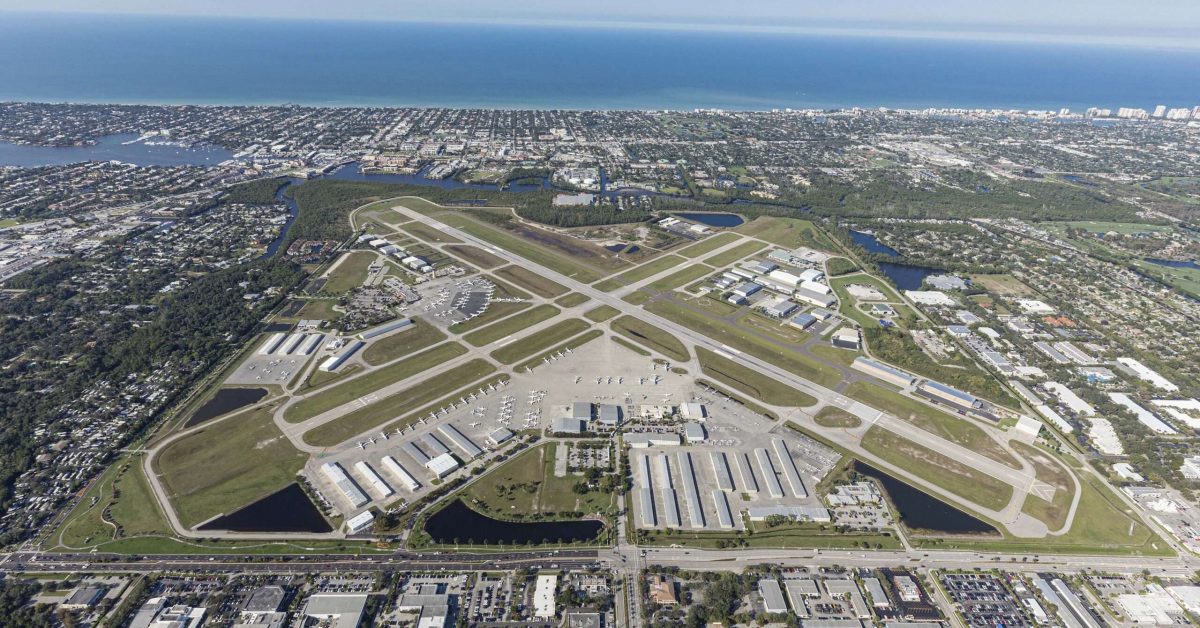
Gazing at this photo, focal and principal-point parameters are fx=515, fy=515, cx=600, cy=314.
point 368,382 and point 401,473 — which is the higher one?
point 368,382

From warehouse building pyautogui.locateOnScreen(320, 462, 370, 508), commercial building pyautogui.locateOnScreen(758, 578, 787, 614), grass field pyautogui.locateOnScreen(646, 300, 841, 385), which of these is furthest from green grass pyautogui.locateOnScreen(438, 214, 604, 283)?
commercial building pyautogui.locateOnScreen(758, 578, 787, 614)

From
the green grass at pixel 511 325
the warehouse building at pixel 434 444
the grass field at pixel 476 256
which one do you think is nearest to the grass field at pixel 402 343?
the green grass at pixel 511 325

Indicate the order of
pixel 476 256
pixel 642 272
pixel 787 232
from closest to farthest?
1. pixel 642 272
2. pixel 476 256
3. pixel 787 232

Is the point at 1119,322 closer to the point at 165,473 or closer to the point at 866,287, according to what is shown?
the point at 866,287

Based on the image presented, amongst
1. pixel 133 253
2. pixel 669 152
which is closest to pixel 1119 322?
pixel 669 152

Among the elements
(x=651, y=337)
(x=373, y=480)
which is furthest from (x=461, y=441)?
(x=651, y=337)

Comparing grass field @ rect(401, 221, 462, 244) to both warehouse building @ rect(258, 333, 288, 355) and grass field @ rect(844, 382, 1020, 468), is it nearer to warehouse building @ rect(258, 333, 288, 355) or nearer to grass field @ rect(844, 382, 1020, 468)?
warehouse building @ rect(258, 333, 288, 355)

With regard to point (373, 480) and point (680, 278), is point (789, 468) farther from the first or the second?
point (680, 278)
